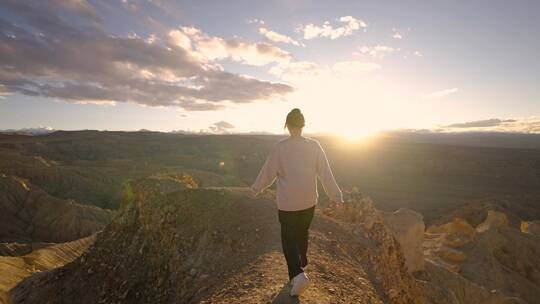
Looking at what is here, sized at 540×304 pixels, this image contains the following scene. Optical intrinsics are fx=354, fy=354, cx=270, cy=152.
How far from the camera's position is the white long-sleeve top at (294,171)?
3855 mm

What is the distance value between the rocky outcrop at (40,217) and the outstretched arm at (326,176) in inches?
1261

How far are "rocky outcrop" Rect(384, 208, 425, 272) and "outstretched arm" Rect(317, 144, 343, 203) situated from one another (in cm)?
1017

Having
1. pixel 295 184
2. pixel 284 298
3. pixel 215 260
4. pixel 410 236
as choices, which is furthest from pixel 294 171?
pixel 410 236

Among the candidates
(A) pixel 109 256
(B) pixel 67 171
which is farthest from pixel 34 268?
(B) pixel 67 171

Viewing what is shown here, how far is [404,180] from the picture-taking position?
2847 inches

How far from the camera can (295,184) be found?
12.7 ft

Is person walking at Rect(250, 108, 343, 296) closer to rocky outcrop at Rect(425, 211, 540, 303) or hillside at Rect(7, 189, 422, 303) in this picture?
hillside at Rect(7, 189, 422, 303)

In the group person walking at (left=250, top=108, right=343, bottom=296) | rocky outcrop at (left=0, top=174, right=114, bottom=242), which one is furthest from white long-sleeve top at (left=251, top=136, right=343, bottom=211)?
rocky outcrop at (left=0, top=174, right=114, bottom=242)

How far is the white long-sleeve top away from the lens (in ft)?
12.6

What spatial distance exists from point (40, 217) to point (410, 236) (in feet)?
106

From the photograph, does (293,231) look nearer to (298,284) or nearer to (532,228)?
(298,284)

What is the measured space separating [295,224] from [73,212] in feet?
111

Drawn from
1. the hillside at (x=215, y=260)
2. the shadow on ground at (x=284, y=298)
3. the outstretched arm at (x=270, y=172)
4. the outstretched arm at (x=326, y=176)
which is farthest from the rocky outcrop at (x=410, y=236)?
the outstretched arm at (x=270, y=172)

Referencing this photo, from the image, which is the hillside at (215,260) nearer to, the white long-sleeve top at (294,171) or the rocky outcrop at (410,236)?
the white long-sleeve top at (294,171)
